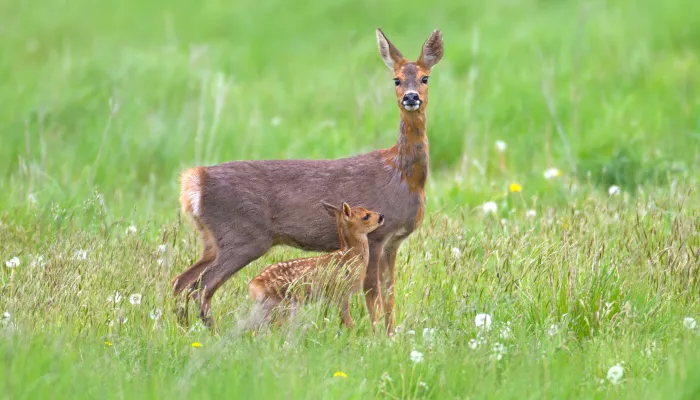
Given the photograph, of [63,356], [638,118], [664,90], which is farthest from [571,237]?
[664,90]

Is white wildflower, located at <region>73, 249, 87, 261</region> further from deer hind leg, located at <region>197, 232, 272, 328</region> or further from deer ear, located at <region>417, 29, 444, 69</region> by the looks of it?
deer ear, located at <region>417, 29, 444, 69</region>

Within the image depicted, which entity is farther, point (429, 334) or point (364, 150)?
point (364, 150)

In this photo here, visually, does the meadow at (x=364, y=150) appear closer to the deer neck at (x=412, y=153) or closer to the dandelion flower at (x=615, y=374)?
the dandelion flower at (x=615, y=374)

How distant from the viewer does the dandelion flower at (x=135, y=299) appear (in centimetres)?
596

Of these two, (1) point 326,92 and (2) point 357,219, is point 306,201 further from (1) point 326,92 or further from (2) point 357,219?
(1) point 326,92

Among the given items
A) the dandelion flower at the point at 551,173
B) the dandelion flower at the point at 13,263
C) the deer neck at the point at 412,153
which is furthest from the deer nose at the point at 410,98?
the dandelion flower at the point at 551,173

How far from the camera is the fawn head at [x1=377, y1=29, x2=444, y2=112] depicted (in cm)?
658

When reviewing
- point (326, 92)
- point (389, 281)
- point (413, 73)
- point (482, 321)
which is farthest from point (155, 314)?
point (326, 92)

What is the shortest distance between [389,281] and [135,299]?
1.43 metres

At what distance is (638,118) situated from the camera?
10984 mm

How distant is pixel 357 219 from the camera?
20.8 feet

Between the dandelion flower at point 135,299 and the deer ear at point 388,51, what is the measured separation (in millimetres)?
2044

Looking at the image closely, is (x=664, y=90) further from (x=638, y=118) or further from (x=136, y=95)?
(x=136, y=95)

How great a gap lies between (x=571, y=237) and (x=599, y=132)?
142 inches
